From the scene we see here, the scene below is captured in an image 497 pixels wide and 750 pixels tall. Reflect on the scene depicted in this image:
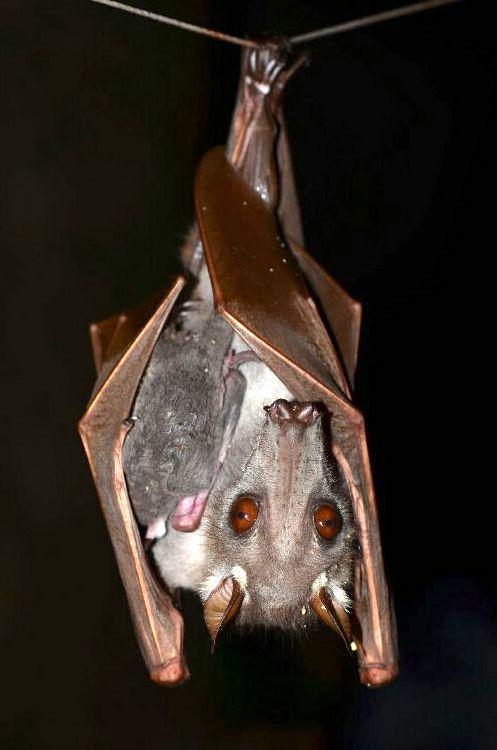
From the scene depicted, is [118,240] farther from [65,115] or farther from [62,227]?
[65,115]

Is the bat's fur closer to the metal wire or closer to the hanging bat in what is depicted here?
the hanging bat

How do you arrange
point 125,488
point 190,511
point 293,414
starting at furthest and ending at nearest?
1. point 190,511
2. point 125,488
3. point 293,414

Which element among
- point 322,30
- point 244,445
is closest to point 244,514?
point 244,445

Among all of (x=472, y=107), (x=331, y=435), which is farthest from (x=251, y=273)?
(x=472, y=107)

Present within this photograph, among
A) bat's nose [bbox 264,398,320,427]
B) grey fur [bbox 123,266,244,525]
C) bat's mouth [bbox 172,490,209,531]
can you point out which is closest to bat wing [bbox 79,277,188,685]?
grey fur [bbox 123,266,244,525]

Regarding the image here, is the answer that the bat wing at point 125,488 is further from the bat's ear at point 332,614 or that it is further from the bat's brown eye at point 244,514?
the bat's ear at point 332,614

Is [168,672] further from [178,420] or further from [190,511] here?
[178,420]
